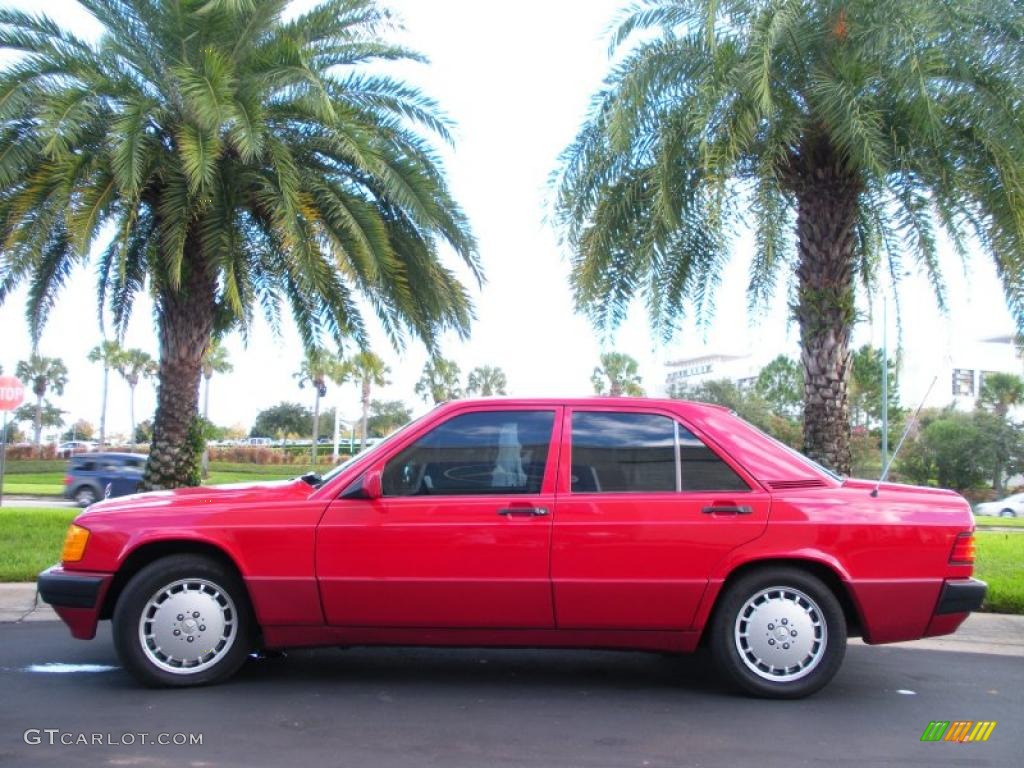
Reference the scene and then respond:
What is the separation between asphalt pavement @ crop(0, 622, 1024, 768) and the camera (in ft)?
14.1

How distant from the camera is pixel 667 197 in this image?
371 inches

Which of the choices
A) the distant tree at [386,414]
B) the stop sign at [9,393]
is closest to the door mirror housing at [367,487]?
the stop sign at [9,393]

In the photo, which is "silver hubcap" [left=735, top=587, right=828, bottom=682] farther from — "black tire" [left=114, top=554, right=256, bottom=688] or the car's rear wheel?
the car's rear wheel

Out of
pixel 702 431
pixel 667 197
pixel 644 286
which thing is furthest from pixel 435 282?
pixel 702 431

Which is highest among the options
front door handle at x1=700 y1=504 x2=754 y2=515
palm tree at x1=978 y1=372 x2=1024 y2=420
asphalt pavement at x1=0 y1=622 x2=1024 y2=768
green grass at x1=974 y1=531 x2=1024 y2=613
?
palm tree at x1=978 y1=372 x2=1024 y2=420

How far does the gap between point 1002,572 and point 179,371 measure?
9477 mm

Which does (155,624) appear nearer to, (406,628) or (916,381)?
(406,628)

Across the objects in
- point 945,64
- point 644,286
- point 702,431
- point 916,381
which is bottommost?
point 702,431

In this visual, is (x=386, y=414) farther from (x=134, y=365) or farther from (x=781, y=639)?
(x=781, y=639)

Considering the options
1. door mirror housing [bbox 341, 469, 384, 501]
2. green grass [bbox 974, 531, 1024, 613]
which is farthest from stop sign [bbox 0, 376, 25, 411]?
green grass [bbox 974, 531, 1024, 613]

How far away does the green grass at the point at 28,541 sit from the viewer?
8359 mm

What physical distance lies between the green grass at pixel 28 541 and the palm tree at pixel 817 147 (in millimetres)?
6374

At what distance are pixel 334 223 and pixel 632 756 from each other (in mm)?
8131

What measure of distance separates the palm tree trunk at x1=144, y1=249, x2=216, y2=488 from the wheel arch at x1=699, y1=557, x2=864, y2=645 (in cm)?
853
